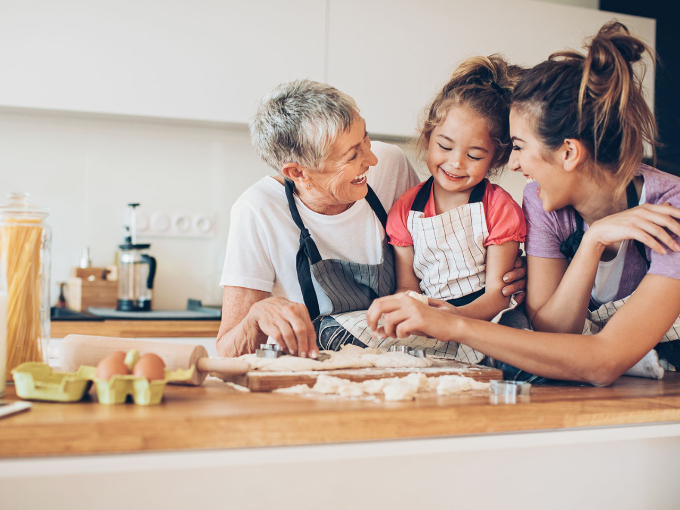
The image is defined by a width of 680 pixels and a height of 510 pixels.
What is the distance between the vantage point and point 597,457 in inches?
36.8

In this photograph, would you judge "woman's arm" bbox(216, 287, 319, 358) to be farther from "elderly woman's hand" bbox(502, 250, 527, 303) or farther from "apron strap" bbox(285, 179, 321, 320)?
"elderly woman's hand" bbox(502, 250, 527, 303)

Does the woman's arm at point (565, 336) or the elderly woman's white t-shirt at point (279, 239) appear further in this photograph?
the elderly woman's white t-shirt at point (279, 239)

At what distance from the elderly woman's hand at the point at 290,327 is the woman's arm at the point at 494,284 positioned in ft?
1.32

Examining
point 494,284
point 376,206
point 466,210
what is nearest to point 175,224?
point 376,206

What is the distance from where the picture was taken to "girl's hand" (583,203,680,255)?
1064 mm

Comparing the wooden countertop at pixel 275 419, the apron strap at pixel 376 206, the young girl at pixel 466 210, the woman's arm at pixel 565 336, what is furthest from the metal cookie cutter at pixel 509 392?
the apron strap at pixel 376 206

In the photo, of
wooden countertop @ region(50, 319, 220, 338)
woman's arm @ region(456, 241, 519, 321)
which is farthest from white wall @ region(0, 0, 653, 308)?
woman's arm @ region(456, 241, 519, 321)

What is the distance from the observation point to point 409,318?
105 cm

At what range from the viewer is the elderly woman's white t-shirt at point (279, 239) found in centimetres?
150

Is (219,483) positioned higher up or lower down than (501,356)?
lower down

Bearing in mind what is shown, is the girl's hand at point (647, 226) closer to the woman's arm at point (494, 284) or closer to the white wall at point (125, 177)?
the woman's arm at point (494, 284)

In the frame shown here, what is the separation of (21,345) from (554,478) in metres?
0.79

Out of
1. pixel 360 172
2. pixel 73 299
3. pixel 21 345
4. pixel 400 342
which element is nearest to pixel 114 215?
pixel 73 299

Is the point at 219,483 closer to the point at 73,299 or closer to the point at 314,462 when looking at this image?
the point at 314,462
